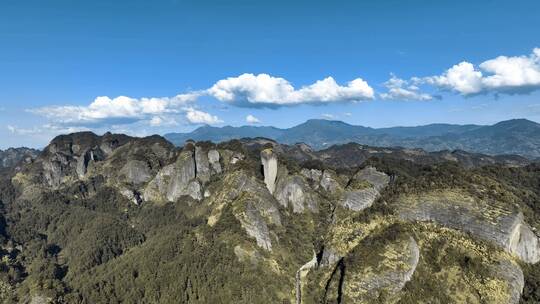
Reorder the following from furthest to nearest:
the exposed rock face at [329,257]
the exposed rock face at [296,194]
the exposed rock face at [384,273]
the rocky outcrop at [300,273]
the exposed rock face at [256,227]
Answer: the exposed rock face at [296,194], the exposed rock face at [256,227], the exposed rock face at [329,257], the rocky outcrop at [300,273], the exposed rock face at [384,273]

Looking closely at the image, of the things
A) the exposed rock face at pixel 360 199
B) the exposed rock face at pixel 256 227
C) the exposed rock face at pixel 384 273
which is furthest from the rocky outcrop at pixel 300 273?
the exposed rock face at pixel 360 199

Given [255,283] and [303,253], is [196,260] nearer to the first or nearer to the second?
[255,283]

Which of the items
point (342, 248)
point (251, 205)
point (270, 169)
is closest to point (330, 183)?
point (270, 169)

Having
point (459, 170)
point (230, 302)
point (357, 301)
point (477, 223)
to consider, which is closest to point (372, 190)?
point (459, 170)

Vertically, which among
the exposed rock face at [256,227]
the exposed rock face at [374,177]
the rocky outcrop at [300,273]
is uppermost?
the exposed rock face at [374,177]

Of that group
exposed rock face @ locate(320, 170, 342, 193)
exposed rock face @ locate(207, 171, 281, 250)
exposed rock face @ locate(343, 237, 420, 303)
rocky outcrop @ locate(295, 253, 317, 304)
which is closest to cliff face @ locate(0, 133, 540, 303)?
exposed rock face @ locate(343, 237, 420, 303)

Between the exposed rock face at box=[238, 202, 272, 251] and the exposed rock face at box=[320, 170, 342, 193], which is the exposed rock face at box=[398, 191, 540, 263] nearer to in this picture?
the exposed rock face at box=[238, 202, 272, 251]

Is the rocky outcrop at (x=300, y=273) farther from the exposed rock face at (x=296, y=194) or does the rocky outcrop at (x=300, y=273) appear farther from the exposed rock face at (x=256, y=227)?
the exposed rock face at (x=296, y=194)

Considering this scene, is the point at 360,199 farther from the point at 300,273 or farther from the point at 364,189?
the point at 300,273
